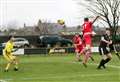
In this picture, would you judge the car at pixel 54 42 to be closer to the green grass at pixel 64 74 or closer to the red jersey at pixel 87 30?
the green grass at pixel 64 74

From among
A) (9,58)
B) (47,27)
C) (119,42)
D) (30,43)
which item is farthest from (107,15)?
(47,27)

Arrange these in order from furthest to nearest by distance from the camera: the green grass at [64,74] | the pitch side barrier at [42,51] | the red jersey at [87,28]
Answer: the pitch side barrier at [42,51] < the red jersey at [87,28] < the green grass at [64,74]

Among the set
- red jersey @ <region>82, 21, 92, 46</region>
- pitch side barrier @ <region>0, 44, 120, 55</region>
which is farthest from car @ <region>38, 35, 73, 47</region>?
red jersey @ <region>82, 21, 92, 46</region>

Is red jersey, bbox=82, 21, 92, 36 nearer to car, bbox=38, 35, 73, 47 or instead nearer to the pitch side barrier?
the pitch side barrier

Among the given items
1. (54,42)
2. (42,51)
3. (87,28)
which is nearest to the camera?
(87,28)

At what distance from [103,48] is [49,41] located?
144ft

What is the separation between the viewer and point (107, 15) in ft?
216

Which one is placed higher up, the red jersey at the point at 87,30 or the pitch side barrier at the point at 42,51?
the red jersey at the point at 87,30

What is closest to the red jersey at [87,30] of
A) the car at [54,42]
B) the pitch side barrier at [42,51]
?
the pitch side barrier at [42,51]

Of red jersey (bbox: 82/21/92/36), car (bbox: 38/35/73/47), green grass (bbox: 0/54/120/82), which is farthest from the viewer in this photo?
car (bbox: 38/35/73/47)

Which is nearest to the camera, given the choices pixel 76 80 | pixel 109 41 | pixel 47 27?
pixel 76 80

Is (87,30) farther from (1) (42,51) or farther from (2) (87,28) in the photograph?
(1) (42,51)

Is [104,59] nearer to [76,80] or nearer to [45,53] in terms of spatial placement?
[76,80]

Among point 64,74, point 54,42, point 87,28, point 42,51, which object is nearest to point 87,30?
point 87,28
